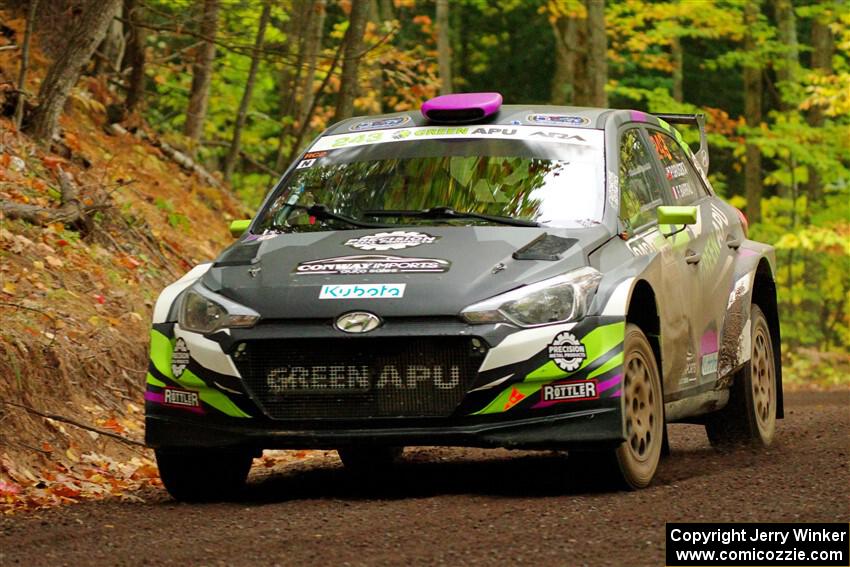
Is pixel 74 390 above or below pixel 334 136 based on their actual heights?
below

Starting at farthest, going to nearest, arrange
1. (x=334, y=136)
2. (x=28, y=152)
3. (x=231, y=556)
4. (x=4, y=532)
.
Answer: (x=28, y=152)
(x=334, y=136)
(x=4, y=532)
(x=231, y=556)

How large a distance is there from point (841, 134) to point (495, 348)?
2193 centimetres

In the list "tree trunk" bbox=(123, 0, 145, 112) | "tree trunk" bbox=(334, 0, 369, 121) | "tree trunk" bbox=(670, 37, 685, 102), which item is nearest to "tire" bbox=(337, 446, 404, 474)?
"tree trunk" bbox=(334, 0, 369, 121)

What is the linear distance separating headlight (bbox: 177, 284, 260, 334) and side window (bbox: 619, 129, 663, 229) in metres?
2.03

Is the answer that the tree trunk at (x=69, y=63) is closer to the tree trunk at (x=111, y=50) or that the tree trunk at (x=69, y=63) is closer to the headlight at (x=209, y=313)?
the tree trunk at (x=111, y=50)

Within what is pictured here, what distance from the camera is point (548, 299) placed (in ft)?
22.6

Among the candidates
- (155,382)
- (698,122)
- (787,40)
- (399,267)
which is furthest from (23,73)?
(787,40)

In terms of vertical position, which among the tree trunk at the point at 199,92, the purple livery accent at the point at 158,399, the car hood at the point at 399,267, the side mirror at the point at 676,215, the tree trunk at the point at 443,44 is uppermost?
the car hood at the point at 399,267

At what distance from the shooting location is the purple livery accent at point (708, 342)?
8562mm

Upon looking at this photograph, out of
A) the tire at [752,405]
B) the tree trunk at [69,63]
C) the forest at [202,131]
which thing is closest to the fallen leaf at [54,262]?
the forest at [202,131]

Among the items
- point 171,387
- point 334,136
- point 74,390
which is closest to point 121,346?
point 74,390

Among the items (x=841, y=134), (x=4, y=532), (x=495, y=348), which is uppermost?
(x=495, y=348)

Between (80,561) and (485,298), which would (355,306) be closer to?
(485,298)

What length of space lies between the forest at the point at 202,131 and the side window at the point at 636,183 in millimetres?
3745
